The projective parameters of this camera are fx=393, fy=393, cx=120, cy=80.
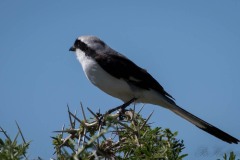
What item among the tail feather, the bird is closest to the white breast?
the bird

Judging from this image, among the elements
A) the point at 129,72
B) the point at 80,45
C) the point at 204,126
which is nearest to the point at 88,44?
the point at 80,45

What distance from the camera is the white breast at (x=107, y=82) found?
4.68 m

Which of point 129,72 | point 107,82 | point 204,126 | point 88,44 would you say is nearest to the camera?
point 204,126

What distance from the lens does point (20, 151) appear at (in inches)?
49.1

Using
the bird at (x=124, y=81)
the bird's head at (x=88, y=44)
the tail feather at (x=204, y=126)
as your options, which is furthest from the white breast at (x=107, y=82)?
the tail feather at (x=204, y=126)

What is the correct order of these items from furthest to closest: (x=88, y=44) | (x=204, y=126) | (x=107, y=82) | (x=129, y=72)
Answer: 1. (x=88, y=44)
2. (x=129, y=72)
3. (x=107, y=82)
4. (x=204, y=126)

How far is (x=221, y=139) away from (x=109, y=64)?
178cm

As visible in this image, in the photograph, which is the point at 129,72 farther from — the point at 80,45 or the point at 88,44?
the point at 80,45

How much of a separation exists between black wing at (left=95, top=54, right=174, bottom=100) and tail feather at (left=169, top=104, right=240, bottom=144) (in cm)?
31

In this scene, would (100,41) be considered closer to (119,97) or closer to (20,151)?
(119,97)

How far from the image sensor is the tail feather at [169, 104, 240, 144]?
3450mm

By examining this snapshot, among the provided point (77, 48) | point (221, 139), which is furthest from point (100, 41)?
point (221, 139)

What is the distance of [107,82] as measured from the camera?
15.4 ft

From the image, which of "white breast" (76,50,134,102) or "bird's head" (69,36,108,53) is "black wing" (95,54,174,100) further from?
"bird's head" (69,36,108,53)
